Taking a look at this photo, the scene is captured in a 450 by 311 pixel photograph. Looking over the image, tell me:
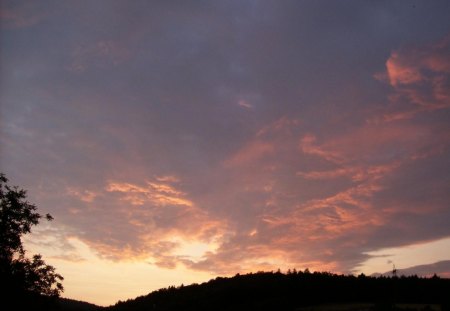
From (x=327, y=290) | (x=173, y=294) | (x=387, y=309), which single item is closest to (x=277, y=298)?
(x=327, y=290)

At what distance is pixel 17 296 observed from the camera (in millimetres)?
25562

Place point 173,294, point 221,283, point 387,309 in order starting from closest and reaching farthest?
1. point 387,309
2. point 221,283
3. point 173,294

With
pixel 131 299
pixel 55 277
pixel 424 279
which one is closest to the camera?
pixel 55 277

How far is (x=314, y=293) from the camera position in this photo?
33.6 meters

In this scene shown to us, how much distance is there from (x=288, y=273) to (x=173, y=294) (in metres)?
16.0

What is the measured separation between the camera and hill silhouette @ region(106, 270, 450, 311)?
2827 cm

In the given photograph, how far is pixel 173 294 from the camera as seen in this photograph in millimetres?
51156

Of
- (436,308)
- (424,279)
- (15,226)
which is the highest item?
(15,226)

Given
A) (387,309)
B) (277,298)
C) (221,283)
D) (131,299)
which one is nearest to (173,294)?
(221,283)

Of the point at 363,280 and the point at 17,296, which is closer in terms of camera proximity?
the point at 17,296

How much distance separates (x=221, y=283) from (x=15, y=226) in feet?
83.4

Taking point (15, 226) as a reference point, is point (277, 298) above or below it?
below

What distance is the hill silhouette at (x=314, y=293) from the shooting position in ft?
92.7

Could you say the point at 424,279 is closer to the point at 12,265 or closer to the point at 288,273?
the point at 288,273
